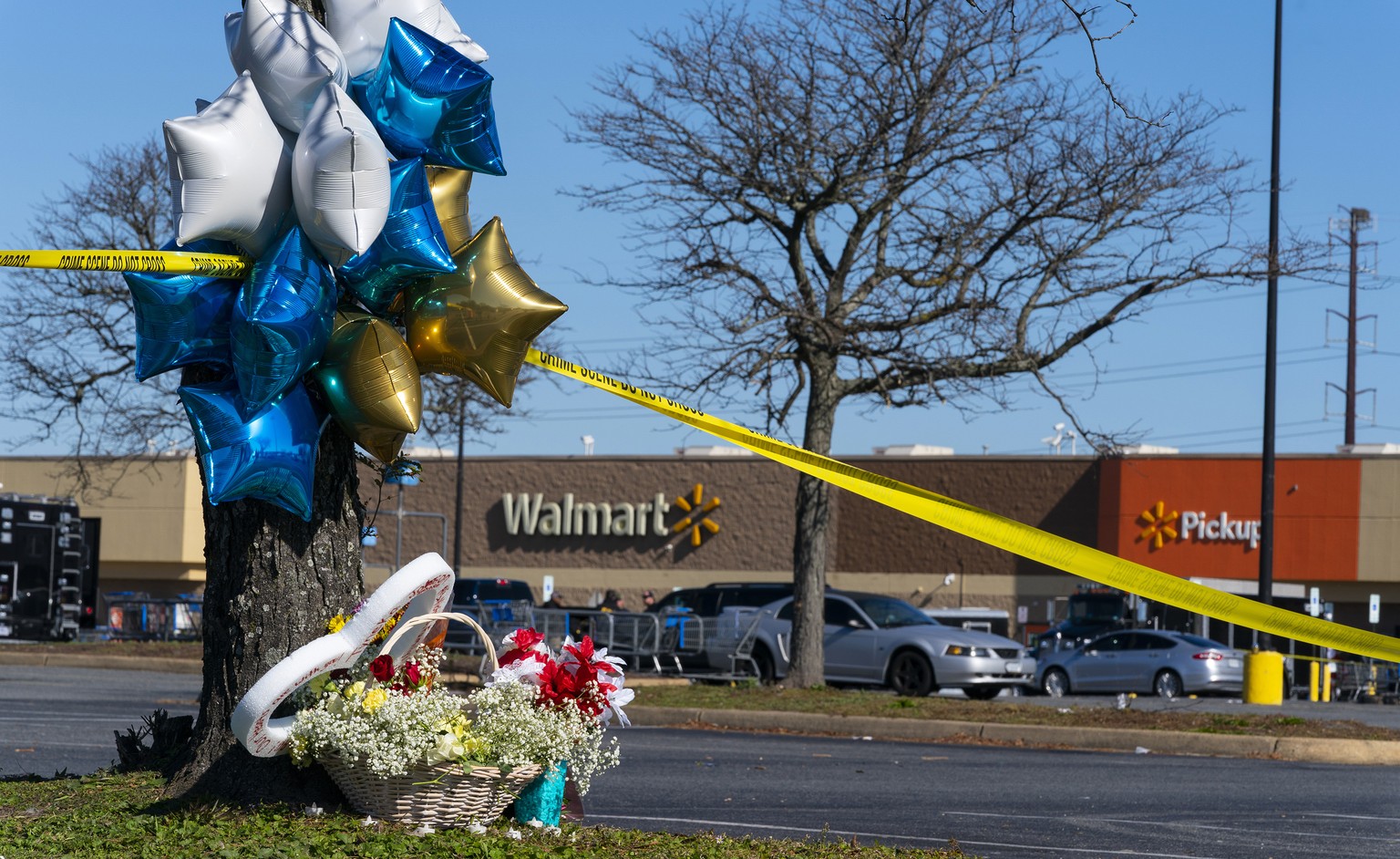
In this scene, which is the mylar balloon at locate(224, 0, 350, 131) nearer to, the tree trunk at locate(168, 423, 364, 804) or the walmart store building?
the tree trunk at locate(168, 423, 364, 804)

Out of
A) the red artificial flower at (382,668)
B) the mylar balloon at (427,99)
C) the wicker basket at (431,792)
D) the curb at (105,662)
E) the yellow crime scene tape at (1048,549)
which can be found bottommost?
the curb at (105,662)

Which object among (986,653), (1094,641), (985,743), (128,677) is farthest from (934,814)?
(1094,641)

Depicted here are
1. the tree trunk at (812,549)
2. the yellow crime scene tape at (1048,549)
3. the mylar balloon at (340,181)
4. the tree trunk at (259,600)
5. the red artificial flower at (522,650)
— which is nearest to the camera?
the yellow crime scene tape at (1048,549)

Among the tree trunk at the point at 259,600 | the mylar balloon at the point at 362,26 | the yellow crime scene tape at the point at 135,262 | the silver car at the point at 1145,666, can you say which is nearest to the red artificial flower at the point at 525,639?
the tree trunk at the point at 259,600

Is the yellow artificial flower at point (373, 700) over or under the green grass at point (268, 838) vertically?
over

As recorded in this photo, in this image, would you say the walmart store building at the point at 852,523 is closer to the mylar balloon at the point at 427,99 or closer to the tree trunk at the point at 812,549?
the tree trunk at the point at 812,549

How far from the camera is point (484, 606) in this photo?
2438 centimetres

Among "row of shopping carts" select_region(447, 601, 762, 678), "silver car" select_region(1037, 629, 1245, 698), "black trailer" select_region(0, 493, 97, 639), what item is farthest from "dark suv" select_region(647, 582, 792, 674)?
"black trailer" select_region(0, 493, 97, 639)

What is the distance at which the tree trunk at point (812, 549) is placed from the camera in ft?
59.7

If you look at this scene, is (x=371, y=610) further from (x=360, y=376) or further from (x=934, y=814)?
(x=934, y=814)

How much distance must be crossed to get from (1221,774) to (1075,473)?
31.4 m

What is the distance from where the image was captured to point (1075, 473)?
4278 centimetres

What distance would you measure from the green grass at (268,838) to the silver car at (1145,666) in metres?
24.5

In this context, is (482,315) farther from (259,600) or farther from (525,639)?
(259,600)
